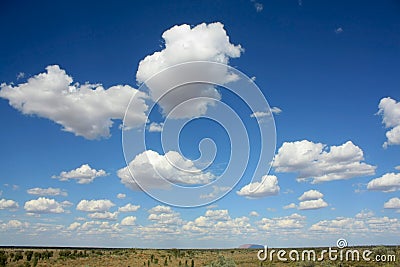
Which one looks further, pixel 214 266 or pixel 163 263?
pixel 163 263

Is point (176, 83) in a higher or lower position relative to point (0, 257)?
higher

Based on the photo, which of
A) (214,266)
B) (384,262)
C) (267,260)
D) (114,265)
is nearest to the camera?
(214,266)

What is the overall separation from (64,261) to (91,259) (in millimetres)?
4150

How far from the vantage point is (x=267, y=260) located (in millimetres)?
50531

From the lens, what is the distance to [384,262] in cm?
4250

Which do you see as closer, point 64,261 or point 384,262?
point 384,262

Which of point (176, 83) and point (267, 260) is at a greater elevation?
point (176, 83)

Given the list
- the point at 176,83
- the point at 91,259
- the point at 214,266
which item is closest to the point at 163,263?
the point at 91,259

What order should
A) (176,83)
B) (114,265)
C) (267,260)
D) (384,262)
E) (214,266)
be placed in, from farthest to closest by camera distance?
(267,260), (114,265), (384,262), (214,266), (176,83)

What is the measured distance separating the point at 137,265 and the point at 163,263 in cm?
333

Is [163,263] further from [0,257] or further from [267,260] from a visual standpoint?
[0,257]

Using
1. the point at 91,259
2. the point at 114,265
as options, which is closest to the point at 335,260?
the point at 114,265

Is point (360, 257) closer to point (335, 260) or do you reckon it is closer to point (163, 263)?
point (335, 260)

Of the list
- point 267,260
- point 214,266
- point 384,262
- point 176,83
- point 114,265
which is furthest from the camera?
point 267,260
